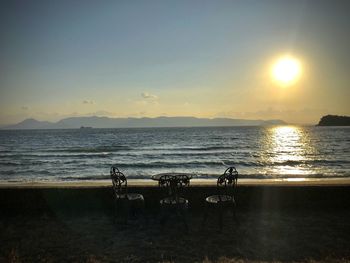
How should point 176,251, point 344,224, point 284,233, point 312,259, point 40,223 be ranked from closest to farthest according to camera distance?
point 312,259 < point 176,251 < point 284,233 < point 344,224 < point 40,223

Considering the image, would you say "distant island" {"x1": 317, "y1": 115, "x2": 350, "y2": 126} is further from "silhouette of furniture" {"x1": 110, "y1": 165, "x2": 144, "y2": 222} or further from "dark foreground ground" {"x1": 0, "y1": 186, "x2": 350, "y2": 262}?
"silhouette of furniture" {"x1": 110, "y1": 165, "x2": 144, "y2": 222}

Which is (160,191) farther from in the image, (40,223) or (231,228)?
(40,223)

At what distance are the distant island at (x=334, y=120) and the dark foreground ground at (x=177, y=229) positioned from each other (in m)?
182

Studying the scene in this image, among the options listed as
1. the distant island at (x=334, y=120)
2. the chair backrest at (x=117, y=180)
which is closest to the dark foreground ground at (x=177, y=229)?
the chair backrest at (x=117, y=180)

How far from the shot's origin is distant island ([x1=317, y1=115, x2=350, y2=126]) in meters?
170

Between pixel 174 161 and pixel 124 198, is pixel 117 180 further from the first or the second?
pixel 174 161

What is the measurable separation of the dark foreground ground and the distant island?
182 metres

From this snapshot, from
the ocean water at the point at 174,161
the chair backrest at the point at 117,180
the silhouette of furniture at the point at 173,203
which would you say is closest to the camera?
the silhouette of furniture at the point at 173,203

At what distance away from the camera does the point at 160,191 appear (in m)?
7.49

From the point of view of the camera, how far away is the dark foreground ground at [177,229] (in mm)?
4789

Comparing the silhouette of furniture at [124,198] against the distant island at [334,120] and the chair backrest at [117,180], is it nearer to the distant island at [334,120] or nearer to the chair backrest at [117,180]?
the chair backrest at [117,180]

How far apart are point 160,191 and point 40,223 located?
250cm

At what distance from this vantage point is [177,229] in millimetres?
5945

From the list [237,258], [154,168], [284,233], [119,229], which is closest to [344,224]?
[284,233]
